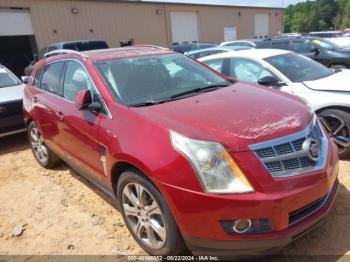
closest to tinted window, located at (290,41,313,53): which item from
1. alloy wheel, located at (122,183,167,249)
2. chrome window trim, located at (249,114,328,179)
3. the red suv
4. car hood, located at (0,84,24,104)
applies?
the red suv

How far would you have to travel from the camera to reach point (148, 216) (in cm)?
281

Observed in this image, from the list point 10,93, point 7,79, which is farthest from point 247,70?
point 7,79

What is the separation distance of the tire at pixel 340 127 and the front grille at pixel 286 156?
197 centimetres

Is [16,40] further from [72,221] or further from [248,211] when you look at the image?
[248,211]

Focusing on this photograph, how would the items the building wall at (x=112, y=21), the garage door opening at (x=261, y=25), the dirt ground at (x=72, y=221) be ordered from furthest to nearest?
the garage door opening at (x=261, y=25) < the building wall at (x=112, y=21) < the dirt ground at (x=72, y=221)

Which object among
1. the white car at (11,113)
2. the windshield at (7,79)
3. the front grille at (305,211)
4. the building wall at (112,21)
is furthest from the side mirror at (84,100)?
the building wall at (112,21)

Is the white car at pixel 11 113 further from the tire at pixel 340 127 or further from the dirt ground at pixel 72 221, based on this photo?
the tire at pixel 340 127

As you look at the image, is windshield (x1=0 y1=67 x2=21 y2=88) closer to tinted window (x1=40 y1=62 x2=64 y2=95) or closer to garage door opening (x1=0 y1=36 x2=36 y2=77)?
tinted window (x1=40 y1=62 x2=64 y2=95)

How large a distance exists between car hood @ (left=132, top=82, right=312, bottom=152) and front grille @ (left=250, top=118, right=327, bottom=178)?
0.06 meters

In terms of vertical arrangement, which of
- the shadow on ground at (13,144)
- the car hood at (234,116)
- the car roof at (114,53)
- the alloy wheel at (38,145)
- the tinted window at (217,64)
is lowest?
the shadow on ground at (13,144)

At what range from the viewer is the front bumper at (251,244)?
234cm

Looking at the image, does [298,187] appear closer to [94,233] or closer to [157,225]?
[157,225]

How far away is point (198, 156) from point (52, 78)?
2.88 metres

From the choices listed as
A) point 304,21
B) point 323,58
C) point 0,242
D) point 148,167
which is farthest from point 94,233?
point 304,21
